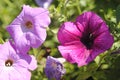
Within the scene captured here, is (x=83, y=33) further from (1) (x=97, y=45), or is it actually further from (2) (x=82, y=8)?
(2) (x=82, y=8)

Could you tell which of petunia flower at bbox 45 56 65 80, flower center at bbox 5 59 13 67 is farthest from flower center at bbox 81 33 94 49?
flower center at bbox 5 59 13 67

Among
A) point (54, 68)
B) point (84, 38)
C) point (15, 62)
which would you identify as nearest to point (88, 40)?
point (84, 38)

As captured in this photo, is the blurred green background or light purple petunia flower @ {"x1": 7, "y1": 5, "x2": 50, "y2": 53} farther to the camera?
the blurred green background

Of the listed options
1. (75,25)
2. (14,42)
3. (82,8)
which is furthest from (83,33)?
(82,8)

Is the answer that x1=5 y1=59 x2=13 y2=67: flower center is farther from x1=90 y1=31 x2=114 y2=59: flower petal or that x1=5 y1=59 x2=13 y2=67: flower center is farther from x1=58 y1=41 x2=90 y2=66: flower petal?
x1=90 y1=31 x2=114 y2=59: flower petal

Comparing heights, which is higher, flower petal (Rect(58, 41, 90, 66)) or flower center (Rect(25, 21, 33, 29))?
flower center (Rect(25, 21, 33, 29))

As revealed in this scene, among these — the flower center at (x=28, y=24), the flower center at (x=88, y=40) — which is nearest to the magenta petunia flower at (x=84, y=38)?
the flower center at (x=88, y=40)

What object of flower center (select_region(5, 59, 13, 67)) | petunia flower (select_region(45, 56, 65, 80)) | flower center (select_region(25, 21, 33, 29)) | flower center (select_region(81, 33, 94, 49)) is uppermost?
flower center (select_region(25, 21, 33, 29))
